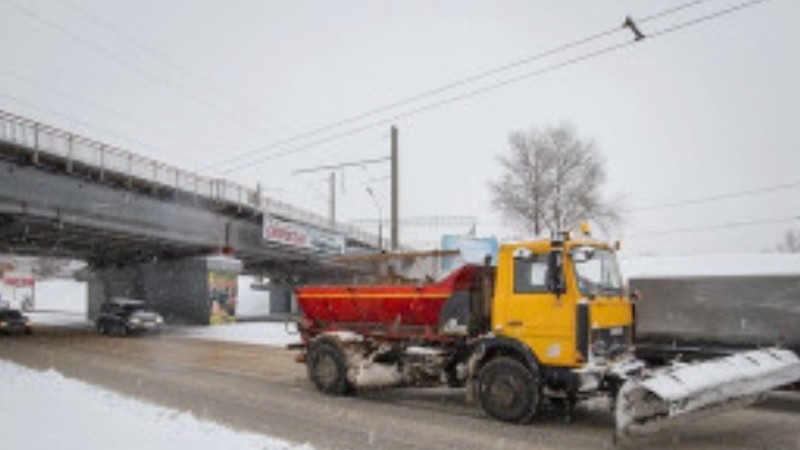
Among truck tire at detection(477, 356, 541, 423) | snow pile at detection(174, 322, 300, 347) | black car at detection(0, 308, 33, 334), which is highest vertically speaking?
truck tire at detection(477, 356, 541, 423)

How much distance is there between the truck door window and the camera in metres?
10.5

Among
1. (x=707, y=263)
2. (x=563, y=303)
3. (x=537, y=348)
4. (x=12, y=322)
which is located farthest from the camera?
(x=707, y=263)

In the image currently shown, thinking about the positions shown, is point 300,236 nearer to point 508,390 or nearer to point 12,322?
point 12,322

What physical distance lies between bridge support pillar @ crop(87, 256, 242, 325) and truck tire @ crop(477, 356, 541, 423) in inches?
1178

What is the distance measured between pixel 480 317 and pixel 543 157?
5100 centimetres

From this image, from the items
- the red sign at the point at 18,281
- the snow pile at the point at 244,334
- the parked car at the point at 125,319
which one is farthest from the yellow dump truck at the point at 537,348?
the red sign at the point at 18,281

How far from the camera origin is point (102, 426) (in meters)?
9.47

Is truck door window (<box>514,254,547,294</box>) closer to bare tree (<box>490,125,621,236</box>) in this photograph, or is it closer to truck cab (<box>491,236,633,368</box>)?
truck cab (<box>491,236,633,368</box>)

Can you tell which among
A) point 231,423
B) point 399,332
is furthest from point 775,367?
point 231,423

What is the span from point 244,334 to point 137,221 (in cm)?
716

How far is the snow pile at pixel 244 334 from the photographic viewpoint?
2845cm

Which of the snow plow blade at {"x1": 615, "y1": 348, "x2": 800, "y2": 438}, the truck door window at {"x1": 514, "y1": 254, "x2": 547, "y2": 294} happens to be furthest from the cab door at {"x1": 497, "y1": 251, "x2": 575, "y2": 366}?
the snow plow blade at {"x1": 615, "y1": 348, "x2": 800, "y2": 438}

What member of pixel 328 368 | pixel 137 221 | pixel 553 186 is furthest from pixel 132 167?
pixel 553 186

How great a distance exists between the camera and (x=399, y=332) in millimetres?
12836
